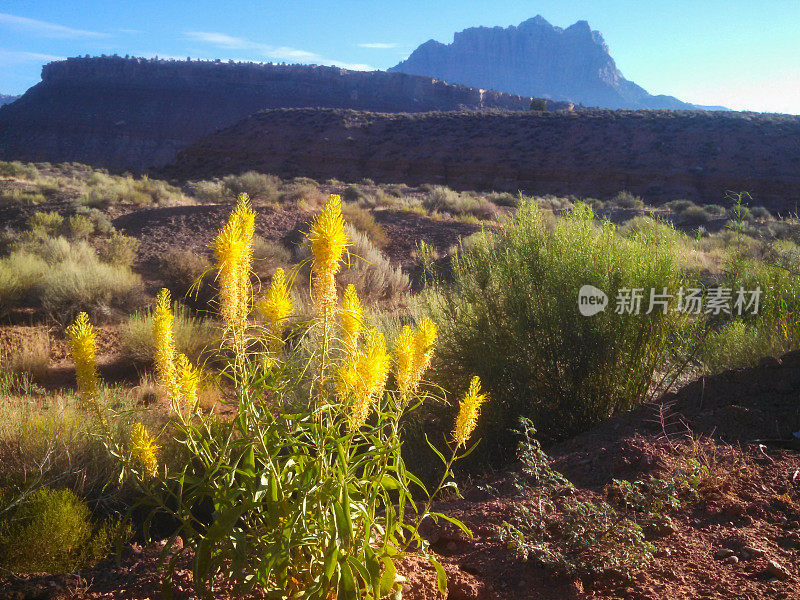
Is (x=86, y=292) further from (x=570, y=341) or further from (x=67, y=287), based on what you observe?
(x=570, y=341)

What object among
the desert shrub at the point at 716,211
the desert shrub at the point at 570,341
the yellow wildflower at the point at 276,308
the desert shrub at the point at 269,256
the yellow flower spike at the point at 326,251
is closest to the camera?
the yellow flower spike at the point at 326,251

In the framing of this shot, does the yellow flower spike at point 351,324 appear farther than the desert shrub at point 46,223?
No

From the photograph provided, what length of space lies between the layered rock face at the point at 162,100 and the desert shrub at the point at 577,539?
174ft

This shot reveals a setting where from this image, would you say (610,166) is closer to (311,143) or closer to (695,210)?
(695,210)

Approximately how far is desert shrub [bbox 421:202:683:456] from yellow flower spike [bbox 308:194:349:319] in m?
2.83

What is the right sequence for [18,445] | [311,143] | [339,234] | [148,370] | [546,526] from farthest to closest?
1. [311,143]
2. [148,370]
3. [18,445]
4. [546,526]
5. [339,234]

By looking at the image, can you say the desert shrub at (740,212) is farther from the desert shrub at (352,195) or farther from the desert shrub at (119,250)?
the desert shrub at (352,195)

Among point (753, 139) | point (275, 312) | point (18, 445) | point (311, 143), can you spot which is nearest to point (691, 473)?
point (275, 312)

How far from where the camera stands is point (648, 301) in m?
→ 4.11

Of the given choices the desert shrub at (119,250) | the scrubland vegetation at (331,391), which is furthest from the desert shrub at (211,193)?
the scrubland vegetation at (331,391)

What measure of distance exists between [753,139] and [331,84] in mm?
45691

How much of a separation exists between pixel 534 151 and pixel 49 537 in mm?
36424

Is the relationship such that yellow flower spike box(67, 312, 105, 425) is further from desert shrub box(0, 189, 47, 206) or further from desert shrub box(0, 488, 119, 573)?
desert shrub box(0, 189, 47, 206)

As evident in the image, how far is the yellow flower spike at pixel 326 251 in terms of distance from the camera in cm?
146
